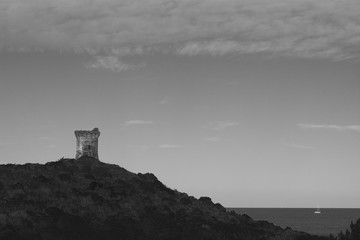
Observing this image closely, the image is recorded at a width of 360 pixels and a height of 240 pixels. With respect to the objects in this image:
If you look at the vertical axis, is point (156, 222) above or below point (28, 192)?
below

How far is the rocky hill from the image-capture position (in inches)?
1790

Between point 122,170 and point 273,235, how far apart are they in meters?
22.9

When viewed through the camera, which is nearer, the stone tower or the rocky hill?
the rocky hill

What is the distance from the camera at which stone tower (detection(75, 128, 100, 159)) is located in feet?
240

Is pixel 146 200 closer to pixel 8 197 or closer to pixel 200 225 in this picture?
pixel 200 225

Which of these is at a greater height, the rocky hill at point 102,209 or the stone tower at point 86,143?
the stone tower at point 86,143

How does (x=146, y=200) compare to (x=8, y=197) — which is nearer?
(x=8, y=197)

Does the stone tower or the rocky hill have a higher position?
the stone tower

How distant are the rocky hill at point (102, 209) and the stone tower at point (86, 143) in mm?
4612

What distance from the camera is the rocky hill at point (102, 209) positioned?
45.5 metres

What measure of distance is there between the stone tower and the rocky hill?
461 centimetres

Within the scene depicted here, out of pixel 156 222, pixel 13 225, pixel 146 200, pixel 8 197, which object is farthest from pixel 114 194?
pixel 13 225

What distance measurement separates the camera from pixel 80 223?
46.9 m

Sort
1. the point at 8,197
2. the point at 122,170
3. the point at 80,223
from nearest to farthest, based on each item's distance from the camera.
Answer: the point at 80,223 → the point at 8,197 → the point at 122,170
